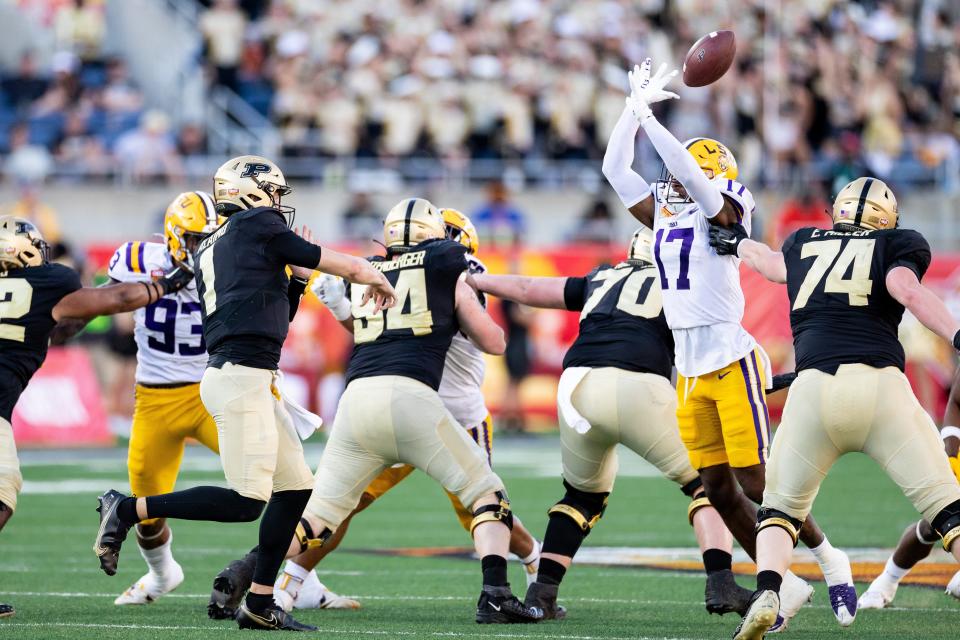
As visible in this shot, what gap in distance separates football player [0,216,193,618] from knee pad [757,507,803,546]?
9.01 ft

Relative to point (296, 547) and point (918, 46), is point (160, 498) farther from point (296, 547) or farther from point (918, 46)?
point (918, 46)

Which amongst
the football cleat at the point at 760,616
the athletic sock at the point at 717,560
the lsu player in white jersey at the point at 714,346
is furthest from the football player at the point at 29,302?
the football cleat at the point at 760,616

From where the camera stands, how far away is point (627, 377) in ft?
21.0

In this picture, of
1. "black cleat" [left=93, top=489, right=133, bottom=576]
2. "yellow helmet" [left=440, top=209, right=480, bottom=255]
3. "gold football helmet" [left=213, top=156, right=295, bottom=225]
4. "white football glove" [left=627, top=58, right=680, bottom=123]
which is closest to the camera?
"black cleat" [left=93, top=489, right=133, bottom=576]

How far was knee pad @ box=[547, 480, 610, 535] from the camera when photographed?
6477mm

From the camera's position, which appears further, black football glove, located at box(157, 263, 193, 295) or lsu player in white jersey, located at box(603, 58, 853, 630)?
black football glove, located at box(157, 263, 193, 295)

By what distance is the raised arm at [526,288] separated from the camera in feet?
21.9

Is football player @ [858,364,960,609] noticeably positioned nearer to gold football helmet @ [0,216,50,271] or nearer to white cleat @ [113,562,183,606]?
white cleat @ [113,562,183,606]

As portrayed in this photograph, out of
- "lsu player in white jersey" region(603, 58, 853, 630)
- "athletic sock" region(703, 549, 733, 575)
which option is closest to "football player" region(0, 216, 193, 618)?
"lsu player in white jersey" region(603, 58, 853, 630)

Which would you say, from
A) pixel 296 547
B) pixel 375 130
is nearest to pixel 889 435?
pixel 296 547

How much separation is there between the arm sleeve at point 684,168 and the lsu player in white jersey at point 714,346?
0.16 ft

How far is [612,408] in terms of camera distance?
20.7ft

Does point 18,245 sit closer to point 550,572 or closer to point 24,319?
point 24,319

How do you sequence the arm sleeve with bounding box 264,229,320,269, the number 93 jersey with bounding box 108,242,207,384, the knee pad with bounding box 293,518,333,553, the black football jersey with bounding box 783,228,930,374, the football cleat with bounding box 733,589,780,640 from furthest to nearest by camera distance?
the number 93 jersey with bounding box 108,242,207,384 → the knee pad with bounding box 293,518,333,553 → the arm sleeve with bounding box 264,229,320,269 → the black football jersey with bounding box 783,228,930,374 → the football cleat with bounding box 733,589,780,640
